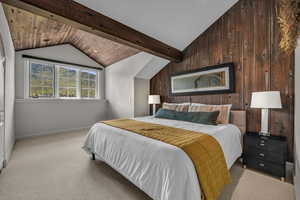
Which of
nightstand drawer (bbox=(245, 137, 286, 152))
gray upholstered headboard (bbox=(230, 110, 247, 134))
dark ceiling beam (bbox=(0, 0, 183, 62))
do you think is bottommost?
nightstand drawer (bbox=(245, 137, 286, 152))

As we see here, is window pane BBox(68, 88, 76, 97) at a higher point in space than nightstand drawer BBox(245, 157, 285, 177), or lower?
higher

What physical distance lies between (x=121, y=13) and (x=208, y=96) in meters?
2.57

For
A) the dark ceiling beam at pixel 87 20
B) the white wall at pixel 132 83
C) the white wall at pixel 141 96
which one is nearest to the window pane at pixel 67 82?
the white wall at pixel 132 83

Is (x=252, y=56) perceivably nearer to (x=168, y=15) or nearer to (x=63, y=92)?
(x=168, y=15)

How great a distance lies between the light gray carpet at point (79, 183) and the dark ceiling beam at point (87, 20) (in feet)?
7.34

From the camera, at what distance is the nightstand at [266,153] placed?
189cm

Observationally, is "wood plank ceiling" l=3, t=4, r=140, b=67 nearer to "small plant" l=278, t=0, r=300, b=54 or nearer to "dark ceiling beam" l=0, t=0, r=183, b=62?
"dark ceiling beam" l=0, t=0, r=183, b=62

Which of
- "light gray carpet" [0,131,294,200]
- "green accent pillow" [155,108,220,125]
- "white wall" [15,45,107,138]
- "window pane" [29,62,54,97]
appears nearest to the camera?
"light gray carpet" [0,131,294,200]

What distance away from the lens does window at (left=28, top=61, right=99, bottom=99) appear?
4.06 meters

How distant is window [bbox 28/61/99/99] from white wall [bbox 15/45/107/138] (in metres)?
0.26

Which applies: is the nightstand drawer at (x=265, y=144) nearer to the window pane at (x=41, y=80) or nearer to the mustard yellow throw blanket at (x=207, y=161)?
the mustard yellow throw blanket at (x=207, y=161)

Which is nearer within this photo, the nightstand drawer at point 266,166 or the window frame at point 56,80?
the nightstand drawer at point 266,166

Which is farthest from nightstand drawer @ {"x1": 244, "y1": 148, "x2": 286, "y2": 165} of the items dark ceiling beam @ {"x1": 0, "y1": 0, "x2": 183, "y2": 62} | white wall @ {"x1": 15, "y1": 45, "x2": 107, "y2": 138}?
white wall @ {"x1": 15, "y1": 45, "x2": 107, "y2": 138}

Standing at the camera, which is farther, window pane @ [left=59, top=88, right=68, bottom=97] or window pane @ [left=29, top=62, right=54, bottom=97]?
window pane @ [left=59, top=88, right=68, bottom=97]
